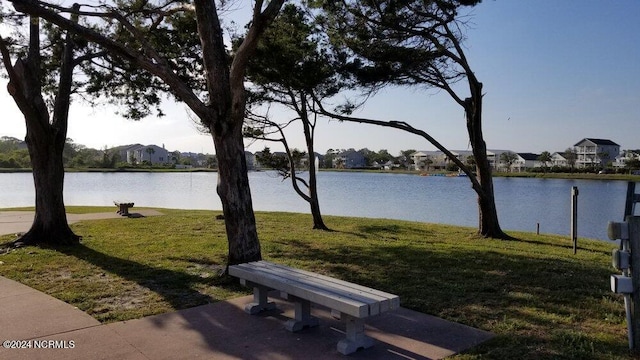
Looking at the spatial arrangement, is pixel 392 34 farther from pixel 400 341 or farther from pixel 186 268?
pixel 400 341

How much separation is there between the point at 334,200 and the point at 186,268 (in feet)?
79.7

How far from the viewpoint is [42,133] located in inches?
362

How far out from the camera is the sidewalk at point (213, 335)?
370cm

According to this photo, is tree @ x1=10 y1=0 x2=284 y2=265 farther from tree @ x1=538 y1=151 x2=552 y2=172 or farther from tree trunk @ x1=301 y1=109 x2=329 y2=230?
tree @ x1=538 y1=151 x2=552 y2=172

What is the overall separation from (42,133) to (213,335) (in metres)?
7.03

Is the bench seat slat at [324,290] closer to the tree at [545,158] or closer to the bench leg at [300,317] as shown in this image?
the bench leg at [300,317]

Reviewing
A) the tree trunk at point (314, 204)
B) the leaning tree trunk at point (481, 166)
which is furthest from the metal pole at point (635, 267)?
the tree trunk at point (314, 204)

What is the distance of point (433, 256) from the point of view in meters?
7.98

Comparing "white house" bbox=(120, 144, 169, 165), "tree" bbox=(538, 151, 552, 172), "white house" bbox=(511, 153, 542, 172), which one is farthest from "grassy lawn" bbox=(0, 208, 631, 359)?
"white house" bbox=(120, 144, 169, 165)

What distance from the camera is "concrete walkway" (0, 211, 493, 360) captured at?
3701 mm

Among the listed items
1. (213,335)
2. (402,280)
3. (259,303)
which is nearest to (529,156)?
(402,280)

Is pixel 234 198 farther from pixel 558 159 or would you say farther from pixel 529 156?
pixel 529 156

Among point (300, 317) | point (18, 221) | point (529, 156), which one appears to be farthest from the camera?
point (529, 156)

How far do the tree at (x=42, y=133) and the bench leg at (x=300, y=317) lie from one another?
6.67 meters
